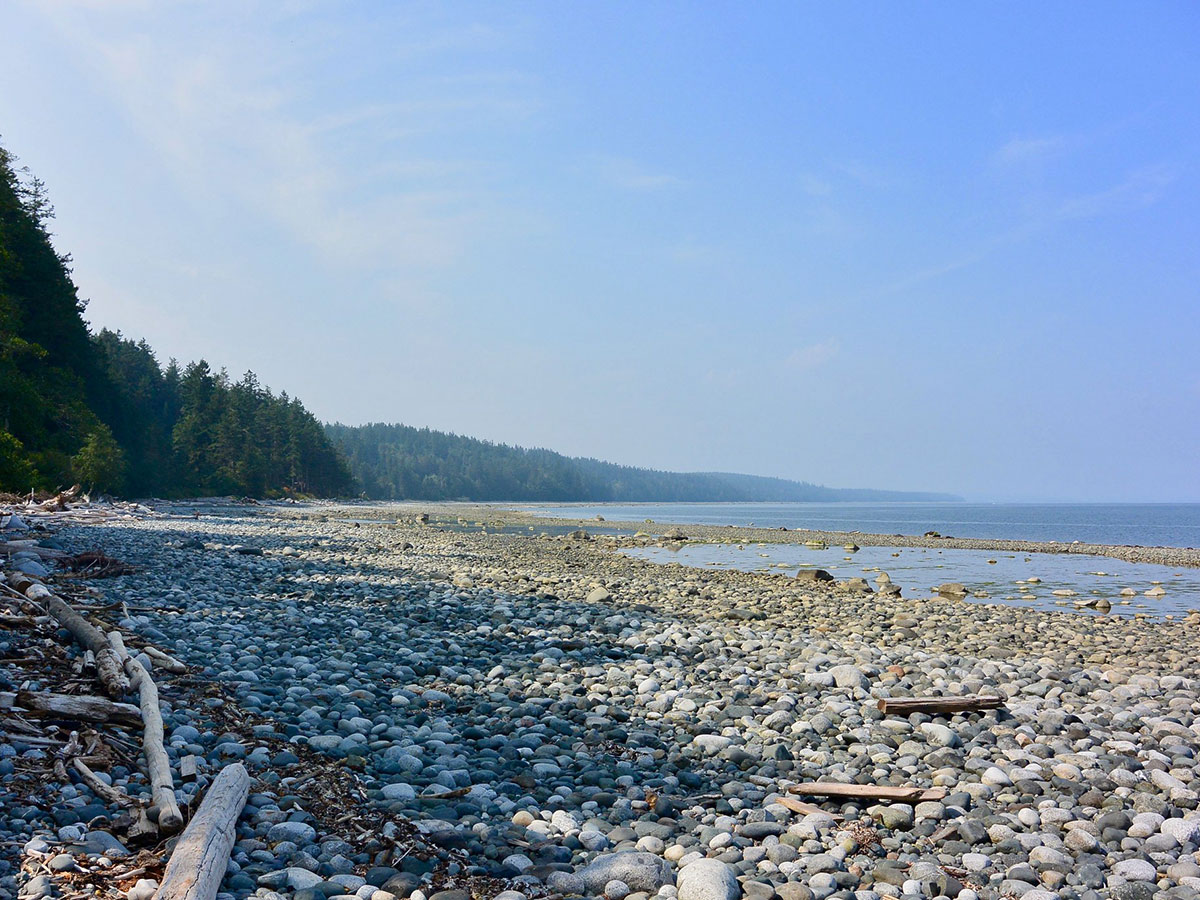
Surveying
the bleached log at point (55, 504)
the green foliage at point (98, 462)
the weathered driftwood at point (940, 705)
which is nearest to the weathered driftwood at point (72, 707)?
the weathered driftwood at point (940, 705)

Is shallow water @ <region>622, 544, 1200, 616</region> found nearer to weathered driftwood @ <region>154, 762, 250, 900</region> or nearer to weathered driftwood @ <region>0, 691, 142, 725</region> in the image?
weathered driftwood @ <region>154, 762, 250, 900</region>

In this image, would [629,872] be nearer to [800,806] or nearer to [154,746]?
[800,806]

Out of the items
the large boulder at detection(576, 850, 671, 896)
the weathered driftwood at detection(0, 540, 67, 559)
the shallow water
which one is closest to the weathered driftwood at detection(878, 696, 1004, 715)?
the large boulder at detection(576, 850, 671, 896)

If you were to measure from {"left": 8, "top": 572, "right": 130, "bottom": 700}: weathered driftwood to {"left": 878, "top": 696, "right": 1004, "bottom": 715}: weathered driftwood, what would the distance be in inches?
263

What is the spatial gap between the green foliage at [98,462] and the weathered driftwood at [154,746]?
34.4m

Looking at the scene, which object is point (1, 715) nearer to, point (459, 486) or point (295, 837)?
point (295, 837)

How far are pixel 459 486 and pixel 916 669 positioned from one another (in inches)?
6175

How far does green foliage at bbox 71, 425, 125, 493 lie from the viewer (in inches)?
1366

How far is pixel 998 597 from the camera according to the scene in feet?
61.8

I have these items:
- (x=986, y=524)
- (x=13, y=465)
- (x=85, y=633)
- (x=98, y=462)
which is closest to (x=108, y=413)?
(x=98, y=462)

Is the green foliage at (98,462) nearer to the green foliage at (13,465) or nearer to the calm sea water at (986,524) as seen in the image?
the green foliage at (13,465)

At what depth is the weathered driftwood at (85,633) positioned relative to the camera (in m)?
5.54

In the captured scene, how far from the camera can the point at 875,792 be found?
4.98 m

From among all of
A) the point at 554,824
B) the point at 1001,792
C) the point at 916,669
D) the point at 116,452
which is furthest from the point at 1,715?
the point at 116,452
